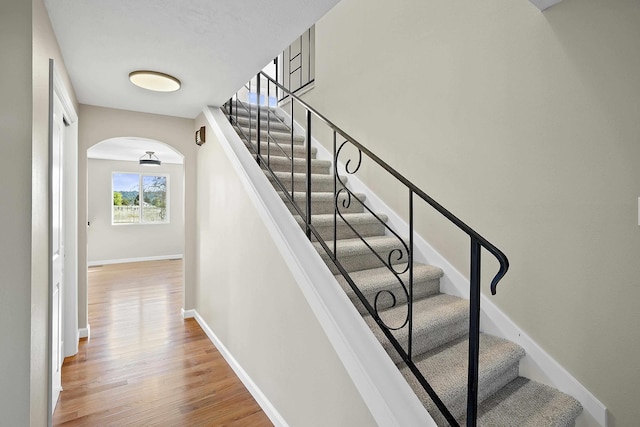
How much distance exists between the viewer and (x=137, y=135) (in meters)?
3.26

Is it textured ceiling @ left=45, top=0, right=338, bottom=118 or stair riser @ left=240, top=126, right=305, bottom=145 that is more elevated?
textured ceiling @ left=45, top=0, right=338, bottom=118

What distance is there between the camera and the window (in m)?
7.17

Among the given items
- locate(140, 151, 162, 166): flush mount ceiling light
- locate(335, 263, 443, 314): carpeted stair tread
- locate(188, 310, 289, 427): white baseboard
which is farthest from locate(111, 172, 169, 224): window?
locate(335, 263, 443, 314): carpeted stair tread

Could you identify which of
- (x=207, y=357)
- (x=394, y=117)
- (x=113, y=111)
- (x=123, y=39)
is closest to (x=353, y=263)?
(x=394, y=117)

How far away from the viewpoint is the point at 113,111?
3.13 m

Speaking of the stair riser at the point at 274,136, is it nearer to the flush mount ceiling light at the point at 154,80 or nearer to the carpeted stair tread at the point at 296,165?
the carpeted stair tread at the point at 296,165

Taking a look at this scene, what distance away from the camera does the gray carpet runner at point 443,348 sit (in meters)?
1.44

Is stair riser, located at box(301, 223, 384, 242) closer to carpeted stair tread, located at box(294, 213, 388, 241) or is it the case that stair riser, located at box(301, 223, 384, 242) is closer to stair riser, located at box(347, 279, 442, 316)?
carpeted stair tread, located at box(294, 213, 388, 241)

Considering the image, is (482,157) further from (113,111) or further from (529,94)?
(113,111)

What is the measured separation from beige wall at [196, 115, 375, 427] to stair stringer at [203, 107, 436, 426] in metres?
0.06

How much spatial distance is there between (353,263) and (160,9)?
1764 millimetres

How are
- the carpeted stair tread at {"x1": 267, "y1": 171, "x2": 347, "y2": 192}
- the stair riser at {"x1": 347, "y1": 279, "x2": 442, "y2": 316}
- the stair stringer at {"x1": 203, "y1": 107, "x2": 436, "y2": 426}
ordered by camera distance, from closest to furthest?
the stair stringer at {"x1": 203, "y1": 107, "x2": 436, "y2": 426}, the stair riser at {"x1": 347, "y1": 279, "x2": 442, "y2": 316}, the carpeted stair tread at {"x1": 267, "y1": 171, "x2": 347, "y2": 192}

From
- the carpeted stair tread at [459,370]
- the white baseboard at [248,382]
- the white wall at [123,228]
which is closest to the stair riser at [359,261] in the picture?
the carpeted stair tread at [459,370]

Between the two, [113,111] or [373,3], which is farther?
[113,111]
